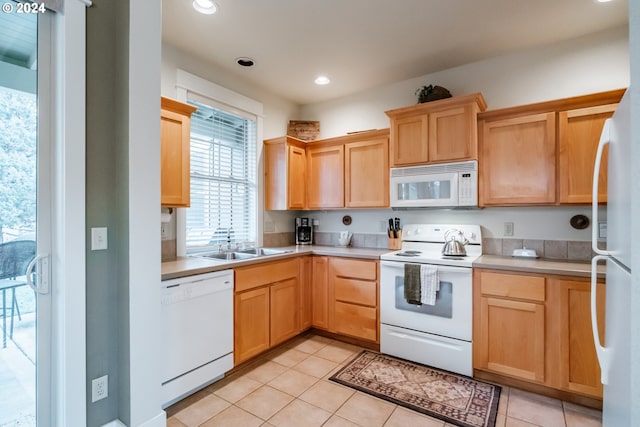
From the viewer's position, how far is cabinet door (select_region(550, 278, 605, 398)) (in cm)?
201

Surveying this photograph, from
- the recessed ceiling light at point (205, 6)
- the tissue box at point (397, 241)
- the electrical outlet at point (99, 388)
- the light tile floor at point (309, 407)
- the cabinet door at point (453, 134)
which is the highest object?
the recessed ceiling light at point (205, 6)

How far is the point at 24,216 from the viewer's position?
1.46 meters

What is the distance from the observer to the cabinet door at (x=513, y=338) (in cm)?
219

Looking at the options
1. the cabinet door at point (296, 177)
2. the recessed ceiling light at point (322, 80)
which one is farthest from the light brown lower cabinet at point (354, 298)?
the recessed ceiling light at point (322, 80)

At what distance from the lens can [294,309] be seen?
3.10 metres

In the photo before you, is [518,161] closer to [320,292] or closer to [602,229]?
[602,229]

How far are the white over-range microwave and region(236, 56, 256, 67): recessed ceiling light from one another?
1.79m

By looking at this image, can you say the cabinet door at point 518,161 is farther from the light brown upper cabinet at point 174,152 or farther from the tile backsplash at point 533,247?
the light brown upper cabinet at point 174,152

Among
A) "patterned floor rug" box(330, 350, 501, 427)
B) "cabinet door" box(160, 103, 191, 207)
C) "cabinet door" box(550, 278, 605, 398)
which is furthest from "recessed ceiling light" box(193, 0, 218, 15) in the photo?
"cabinet door" box(550, 278, 605, 398)

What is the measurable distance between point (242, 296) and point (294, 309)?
76cm

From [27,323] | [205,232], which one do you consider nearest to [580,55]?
[205,232]

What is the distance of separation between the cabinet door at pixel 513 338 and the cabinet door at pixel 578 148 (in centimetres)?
97

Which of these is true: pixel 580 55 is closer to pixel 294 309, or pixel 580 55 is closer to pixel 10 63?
pixel 294 309

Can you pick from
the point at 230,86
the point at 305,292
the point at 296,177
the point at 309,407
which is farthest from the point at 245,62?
the point at 309,407
